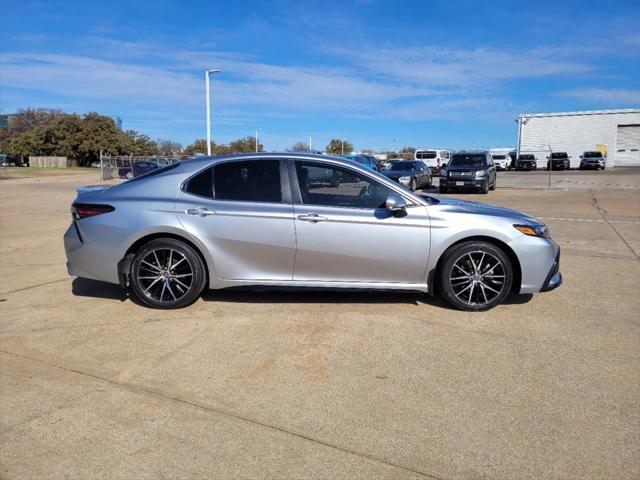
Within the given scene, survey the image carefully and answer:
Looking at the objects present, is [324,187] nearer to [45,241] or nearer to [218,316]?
[218,316]

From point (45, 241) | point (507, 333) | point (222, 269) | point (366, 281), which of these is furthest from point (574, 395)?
point (45, 241)

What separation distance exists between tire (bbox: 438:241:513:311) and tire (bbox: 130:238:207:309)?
2.47 m

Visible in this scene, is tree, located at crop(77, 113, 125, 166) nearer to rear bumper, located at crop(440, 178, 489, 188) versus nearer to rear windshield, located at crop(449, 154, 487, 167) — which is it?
rear windshield, located at crop(449, 154, 487, 167)

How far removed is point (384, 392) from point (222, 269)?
229 centimetres

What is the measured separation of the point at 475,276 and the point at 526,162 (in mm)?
49758

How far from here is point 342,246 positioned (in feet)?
16.2

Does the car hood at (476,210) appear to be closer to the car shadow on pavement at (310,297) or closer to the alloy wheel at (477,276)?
the alloy wheel at (477,276)

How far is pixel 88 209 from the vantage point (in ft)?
17.2

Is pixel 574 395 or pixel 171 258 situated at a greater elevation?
pixel 171 258

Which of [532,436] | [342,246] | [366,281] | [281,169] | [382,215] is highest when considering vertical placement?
[281,169]

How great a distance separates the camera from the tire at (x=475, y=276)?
5012 mm

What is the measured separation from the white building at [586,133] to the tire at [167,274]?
2352 inches

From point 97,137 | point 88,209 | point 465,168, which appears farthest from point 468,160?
point 97,137

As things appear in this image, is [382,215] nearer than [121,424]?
No
